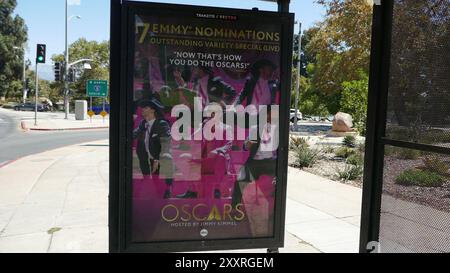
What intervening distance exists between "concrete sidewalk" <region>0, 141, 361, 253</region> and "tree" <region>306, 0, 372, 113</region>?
49.7ft

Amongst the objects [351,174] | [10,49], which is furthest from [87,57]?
[351,174]

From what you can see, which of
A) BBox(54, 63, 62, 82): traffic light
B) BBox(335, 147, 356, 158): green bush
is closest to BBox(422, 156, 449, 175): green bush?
BBox(335, 147, 356, 158): green bush

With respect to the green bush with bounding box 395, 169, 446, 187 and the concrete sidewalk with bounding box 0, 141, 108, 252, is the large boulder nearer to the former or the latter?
the concrete sidewalk with bounding box 0, 141, 108, 252

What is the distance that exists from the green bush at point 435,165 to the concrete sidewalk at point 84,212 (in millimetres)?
2325

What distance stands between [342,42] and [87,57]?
45.9m

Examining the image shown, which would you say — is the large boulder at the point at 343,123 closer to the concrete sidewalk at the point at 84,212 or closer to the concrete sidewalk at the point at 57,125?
the concrete sidewalk at the point at 84,212

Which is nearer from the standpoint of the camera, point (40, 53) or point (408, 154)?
point (408, 154)

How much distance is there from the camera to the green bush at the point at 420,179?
9.65 feet

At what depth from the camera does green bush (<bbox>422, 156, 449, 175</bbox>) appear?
287 cm

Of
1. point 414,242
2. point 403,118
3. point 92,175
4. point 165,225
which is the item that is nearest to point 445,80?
point 403,118

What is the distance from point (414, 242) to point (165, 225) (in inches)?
75.2

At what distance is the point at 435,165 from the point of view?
115 inches

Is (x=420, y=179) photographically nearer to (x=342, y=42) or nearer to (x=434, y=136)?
(x=434, y=136)

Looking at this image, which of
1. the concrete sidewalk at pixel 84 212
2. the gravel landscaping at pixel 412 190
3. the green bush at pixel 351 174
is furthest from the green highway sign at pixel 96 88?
the gravel landscaping at pixel 412 190
